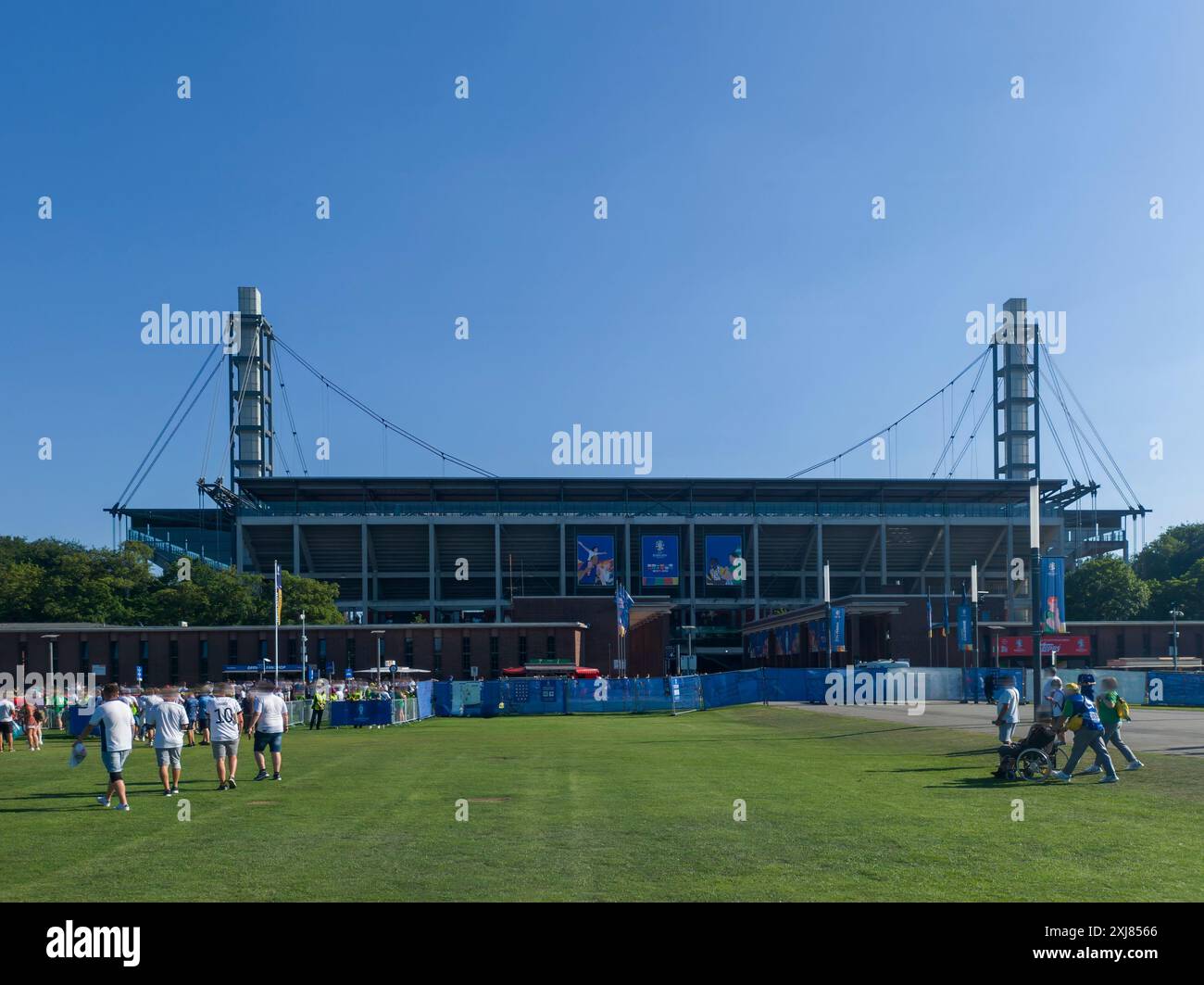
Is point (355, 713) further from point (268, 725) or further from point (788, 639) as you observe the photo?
point (788, 639)

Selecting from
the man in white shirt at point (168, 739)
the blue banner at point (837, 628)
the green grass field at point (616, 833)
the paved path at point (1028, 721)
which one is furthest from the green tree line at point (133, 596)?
the man in white shirt at point (168, 739)

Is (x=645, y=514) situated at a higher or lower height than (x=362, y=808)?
higher

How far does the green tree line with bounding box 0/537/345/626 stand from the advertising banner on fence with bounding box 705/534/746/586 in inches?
1666

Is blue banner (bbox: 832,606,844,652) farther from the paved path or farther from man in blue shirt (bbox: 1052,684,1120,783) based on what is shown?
man in blue shirt (bbox: 1052,684,1120,783)

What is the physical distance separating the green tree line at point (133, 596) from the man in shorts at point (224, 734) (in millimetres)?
77233

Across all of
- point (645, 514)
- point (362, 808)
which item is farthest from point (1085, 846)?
point (645, 514)

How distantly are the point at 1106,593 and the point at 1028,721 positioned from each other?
311ft

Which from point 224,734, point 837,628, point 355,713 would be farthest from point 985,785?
point 837,628

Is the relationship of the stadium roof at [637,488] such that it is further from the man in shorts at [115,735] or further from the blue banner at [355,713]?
the man in shorts at [115,735]

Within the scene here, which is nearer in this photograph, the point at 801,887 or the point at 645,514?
the point at 801,887

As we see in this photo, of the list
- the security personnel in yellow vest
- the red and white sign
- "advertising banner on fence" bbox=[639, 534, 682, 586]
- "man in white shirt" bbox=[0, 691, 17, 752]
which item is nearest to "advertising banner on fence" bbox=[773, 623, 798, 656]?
the red and white sign
